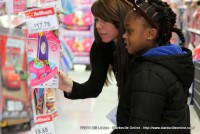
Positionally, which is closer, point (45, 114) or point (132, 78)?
point (132, 78)

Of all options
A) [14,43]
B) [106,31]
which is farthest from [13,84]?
[106,31]

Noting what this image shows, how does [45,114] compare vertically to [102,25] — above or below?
below

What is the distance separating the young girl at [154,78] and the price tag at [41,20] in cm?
33

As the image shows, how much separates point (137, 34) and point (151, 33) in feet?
0.19

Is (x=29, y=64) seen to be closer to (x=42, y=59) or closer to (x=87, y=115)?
(x=42, y=59)

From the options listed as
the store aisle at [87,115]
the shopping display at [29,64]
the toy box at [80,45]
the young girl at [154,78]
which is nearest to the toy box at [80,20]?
the toy box at [80,45]

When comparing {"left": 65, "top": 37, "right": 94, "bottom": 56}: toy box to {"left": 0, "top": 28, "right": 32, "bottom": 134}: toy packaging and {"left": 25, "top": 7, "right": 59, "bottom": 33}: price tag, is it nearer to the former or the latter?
{"left": 25, "top": 7, "right": 59, "bottom": 33}: price tag

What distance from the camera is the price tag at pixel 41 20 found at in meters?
1.41

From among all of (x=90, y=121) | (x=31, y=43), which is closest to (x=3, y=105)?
(x=31, y=43)

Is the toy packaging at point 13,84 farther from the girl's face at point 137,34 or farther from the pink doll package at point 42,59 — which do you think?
the girl's face at point 137,34

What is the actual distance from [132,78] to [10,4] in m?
0.56

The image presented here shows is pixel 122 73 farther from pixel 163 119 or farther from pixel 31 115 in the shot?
pixel 31 115

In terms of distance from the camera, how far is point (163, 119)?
4.76ft

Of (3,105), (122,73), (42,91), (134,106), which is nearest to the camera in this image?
(3,105)
